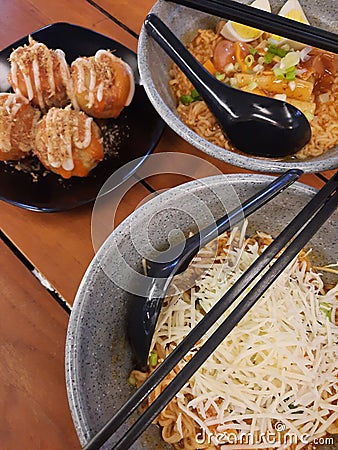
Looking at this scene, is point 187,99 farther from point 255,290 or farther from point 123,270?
point 255,290

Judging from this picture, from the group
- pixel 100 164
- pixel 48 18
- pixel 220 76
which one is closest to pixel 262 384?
pixel 100 164

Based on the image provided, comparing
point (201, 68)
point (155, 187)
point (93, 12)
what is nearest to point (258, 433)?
point (155, 187)

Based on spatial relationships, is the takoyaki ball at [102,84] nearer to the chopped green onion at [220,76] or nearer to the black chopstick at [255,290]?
the chopped green onion at [220,76]

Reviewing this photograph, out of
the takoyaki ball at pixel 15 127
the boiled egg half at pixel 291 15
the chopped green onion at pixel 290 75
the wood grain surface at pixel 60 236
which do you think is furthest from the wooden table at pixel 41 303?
the boiled egg half at pixel 291 15

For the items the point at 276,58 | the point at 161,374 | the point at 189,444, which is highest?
the point at 276,58

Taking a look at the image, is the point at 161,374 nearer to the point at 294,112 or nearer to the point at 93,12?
the point at 294,112

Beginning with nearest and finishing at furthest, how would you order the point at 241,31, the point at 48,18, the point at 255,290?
the point at 255,290, the point at 241,31, the point at 48,18


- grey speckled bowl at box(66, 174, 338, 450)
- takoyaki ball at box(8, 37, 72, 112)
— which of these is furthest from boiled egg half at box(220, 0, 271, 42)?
grey speckled bowl at box(66, 174, 338, 450)
